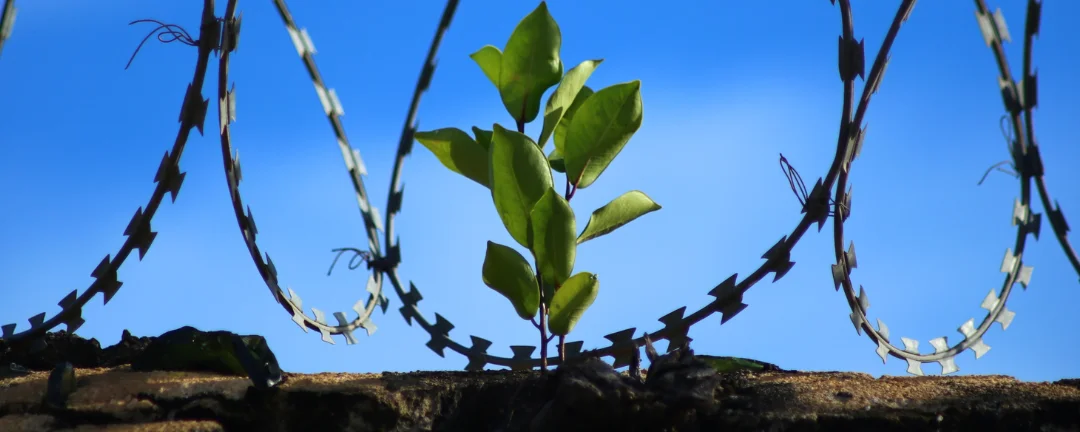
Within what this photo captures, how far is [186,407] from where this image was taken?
122cm

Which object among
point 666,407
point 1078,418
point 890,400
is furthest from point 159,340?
point 1078,418

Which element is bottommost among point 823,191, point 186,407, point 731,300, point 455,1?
point 186,407

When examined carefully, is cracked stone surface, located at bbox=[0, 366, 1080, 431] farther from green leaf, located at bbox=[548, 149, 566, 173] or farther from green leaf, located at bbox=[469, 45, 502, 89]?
green leaf, located at bbox=[469, 45, 502, 89]

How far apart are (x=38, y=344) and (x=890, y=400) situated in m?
1.47

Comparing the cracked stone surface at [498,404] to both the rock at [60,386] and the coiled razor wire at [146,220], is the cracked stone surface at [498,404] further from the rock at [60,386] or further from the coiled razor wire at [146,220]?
the coiled razor wire at [146,220]

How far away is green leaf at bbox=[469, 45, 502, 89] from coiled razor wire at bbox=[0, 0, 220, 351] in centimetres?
52

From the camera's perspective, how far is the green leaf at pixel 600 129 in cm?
136

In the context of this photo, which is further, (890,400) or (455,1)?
(455,1)

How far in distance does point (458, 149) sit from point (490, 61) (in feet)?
0.49

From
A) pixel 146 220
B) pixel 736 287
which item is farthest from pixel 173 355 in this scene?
pixel 736 287

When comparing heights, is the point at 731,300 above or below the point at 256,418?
above

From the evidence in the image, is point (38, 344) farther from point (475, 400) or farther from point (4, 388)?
point (475, 400)

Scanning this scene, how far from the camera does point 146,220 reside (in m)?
1.72

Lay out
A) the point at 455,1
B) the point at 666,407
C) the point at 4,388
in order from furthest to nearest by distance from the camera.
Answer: the point at 455,1
the point at 4,388
the point at 666,407
